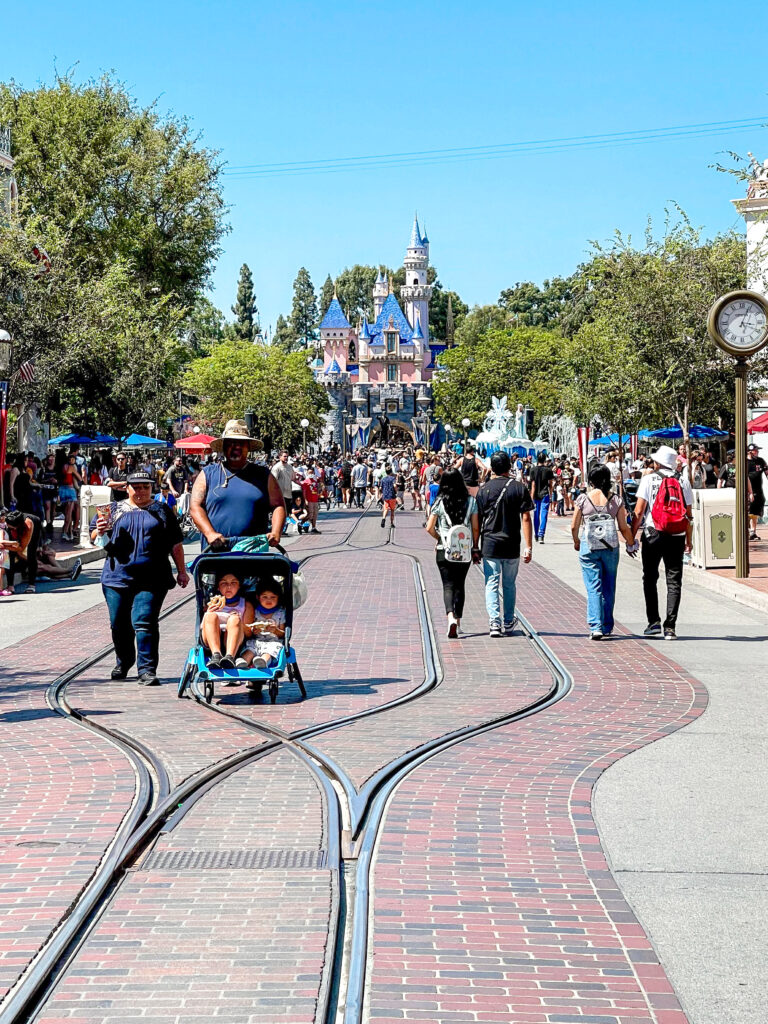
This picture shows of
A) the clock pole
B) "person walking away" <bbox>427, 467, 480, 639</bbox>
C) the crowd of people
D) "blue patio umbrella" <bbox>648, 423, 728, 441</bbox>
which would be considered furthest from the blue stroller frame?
"blue patio umbrella" <bbox>648, 423, 728, 441</bbox>

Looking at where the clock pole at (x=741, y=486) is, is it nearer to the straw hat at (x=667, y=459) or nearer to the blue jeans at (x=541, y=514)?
the straw hat at (x=667, y=459)

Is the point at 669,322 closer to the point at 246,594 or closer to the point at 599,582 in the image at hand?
the point at 599,582

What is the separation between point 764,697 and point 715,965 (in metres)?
5.44

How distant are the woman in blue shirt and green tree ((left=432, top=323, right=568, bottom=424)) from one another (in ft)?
259

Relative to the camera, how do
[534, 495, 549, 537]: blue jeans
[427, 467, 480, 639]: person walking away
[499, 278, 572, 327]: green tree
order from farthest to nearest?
1. [499, 278, 572, 327]: green tree
2. [534, 495, 549, 537]: blue jeans
3. [427, 467, 480, 639]: person walking away

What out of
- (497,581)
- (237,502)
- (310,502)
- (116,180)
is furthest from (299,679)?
(116,180)

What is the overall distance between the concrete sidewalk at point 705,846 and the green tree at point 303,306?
154062 millimetres

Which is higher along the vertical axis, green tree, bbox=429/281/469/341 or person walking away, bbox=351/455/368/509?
green tree, bbox=429/281/469/341

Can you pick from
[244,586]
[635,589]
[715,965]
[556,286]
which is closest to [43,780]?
[244,586]

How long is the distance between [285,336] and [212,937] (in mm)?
155920

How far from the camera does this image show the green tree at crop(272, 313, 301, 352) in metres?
158

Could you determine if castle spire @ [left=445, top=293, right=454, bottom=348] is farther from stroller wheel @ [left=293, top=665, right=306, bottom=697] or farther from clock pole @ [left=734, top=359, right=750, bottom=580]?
stroller wheel @ [left=293, top=665, right=306, bottom=697]

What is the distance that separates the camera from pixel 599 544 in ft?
41.0

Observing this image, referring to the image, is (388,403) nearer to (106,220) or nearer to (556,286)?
(556,286)
